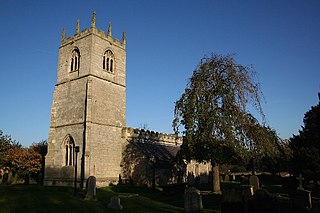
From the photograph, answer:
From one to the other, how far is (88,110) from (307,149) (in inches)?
724

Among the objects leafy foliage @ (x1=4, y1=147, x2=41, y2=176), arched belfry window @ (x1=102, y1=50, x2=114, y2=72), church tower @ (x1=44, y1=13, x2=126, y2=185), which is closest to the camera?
church tower @ (x1=44, y1=13, x2=126, y2=185)

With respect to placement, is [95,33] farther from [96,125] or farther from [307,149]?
[307,149]

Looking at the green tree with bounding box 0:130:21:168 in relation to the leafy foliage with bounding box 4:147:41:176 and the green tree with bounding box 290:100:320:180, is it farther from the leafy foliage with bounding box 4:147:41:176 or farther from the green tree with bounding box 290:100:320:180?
the green tree with bounding box 290:100:320:180

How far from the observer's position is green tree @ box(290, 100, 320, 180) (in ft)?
61.8

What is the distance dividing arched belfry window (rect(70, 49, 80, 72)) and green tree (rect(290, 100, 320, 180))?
21.8 meters

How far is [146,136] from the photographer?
3284 centimetres

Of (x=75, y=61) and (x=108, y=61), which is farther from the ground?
(x=108, y=61)

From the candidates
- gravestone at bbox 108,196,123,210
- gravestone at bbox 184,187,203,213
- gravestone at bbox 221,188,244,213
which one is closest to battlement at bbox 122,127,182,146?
gravestone at bbox 108,196,123,210

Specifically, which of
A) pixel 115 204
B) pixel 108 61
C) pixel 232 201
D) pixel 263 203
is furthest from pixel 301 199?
pixel 108 61

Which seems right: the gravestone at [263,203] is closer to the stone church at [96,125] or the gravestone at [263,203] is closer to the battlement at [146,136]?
the battlement at [146,136]

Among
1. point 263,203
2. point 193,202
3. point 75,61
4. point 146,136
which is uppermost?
point 75,61

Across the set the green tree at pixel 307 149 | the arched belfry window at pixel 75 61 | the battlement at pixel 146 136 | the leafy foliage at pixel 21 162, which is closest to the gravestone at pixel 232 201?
the green tree at pixel 307 149

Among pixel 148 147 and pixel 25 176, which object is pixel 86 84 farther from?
pixel 25 176

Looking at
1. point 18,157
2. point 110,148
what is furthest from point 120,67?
point 18,157
